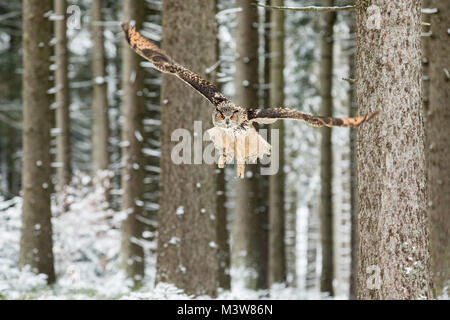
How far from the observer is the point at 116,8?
63.5ft

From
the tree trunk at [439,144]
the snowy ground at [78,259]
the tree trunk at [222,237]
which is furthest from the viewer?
the tree trunk at [222,237]

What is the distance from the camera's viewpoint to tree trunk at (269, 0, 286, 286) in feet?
44.1

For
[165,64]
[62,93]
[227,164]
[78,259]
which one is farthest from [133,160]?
[165,64]

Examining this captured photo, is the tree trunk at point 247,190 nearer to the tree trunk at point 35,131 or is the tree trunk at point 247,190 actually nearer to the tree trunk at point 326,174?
the tree trunk at point 326,174

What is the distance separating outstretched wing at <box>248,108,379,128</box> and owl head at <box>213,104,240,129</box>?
15 centimetres

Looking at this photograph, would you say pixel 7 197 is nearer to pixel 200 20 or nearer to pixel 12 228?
pixel 12 228

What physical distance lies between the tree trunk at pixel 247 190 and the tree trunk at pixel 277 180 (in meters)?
0.66

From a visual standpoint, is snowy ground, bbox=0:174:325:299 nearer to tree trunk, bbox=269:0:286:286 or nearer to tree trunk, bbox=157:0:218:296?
tree trunk, bbox=269:0:286:286

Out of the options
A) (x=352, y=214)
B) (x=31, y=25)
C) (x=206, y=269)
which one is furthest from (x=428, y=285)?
(x=31, y=25)

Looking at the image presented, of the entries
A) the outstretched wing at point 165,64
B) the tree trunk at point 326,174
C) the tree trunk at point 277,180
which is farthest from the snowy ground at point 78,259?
the outstretched wing at point 165,64

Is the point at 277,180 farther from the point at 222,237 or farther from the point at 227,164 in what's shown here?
the point at 227,164

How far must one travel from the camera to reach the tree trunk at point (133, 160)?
43.5ft

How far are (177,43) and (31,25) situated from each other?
4.11 meters

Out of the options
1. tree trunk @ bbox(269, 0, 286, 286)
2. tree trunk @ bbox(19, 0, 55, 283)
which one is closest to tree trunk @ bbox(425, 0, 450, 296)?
tree trunk @ bbox(269, 0, 286, 286)
